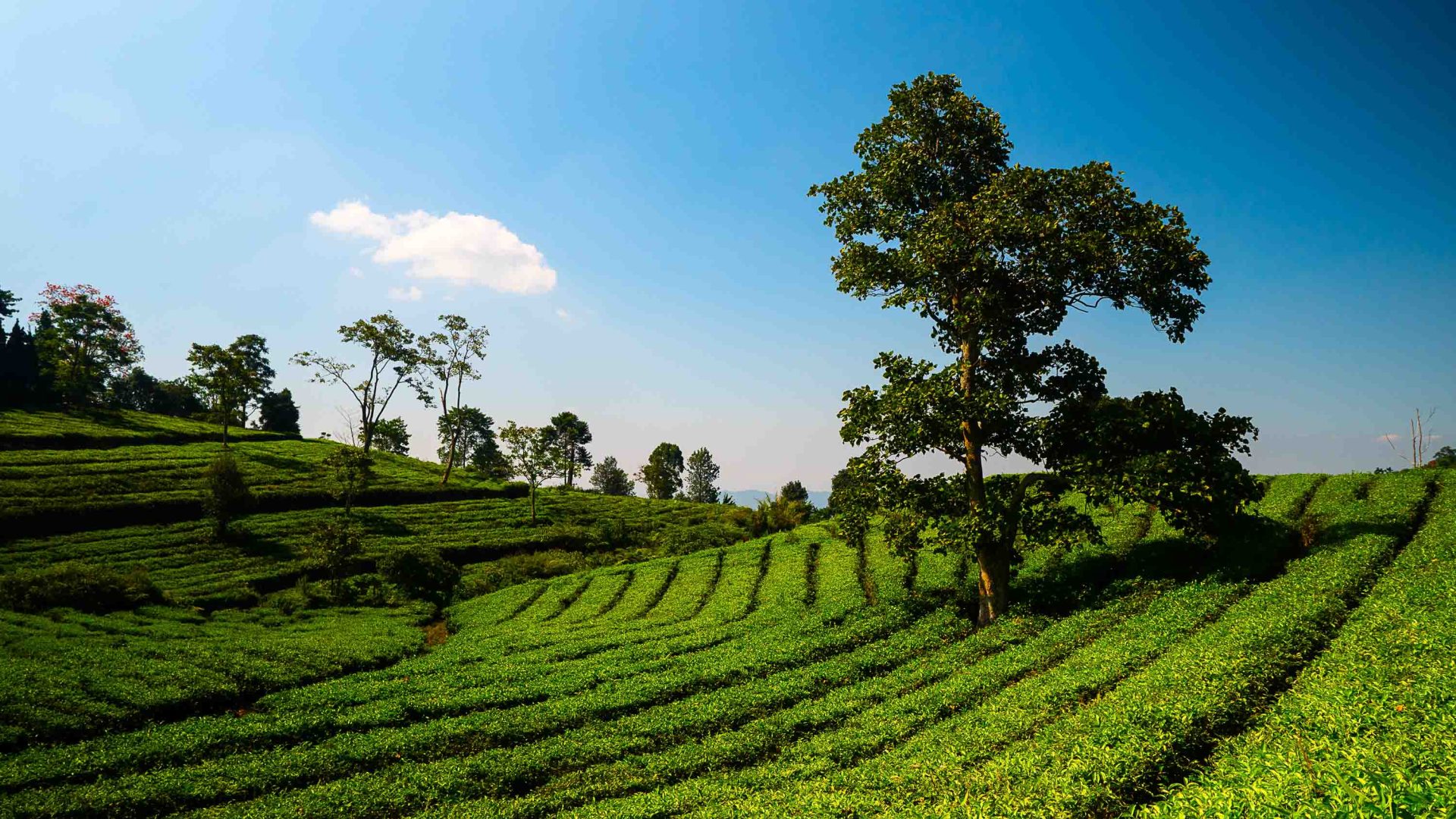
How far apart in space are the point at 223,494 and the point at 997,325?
58934mm

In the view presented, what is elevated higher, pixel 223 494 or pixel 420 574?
pixel 223 494

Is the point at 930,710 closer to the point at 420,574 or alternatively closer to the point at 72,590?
the point at 420,574

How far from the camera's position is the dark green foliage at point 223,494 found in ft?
165

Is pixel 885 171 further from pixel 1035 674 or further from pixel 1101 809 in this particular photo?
pixel 1101 809

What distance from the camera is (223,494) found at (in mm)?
50375

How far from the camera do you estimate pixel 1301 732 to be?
9.33 metres

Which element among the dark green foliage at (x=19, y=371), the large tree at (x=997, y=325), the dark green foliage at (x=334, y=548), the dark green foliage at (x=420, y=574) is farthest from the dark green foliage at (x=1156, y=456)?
the dark green foliage at (x=19, y=371)

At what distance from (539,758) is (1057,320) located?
24.1 metres

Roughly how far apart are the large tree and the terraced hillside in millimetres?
3931

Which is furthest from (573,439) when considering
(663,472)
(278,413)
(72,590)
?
(72,590)

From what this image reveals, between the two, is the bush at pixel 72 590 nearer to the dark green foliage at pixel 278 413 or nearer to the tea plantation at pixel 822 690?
the tea plantation at pixel 822 690

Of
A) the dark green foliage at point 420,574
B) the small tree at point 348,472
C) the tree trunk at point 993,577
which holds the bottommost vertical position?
the dark green foliage at point 420,574

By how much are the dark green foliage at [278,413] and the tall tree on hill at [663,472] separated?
6338 centimetres

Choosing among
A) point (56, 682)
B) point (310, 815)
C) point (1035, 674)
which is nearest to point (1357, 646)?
point (1035, 674)
